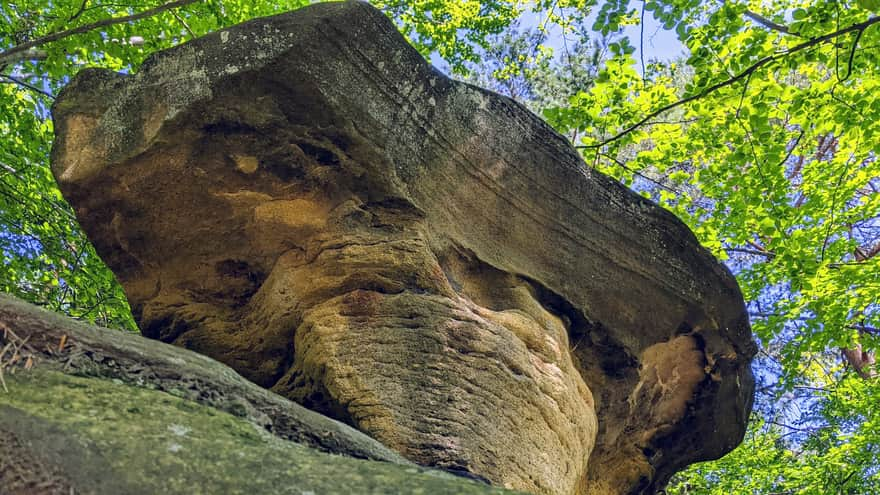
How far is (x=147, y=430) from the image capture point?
2.22 m

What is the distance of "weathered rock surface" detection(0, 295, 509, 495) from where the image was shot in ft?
6.45

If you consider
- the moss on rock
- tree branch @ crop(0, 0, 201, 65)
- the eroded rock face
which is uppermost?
tree branch @ crop(0, 0, 201, 65)

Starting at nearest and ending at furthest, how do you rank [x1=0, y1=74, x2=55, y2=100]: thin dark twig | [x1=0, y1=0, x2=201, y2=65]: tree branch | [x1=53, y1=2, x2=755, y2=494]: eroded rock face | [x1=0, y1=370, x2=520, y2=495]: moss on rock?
[x1=0, y1=370, x2=520, y2=495]: moss on rock, [x1=53, y1=2, x2=755, y2=494]: eroded rock face, [x1=0, y1=0, x2=201, y2=65]: tree branch, [x1=0, y1=74, x2=55, y2=100]: thin dark twig

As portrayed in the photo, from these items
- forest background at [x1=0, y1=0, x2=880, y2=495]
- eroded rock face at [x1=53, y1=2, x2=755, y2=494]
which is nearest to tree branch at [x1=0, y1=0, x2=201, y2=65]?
forest background at [x1=0, y1=0, x2=880, y2=495]

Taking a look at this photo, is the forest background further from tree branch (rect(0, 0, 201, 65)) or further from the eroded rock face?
the eroded rock face

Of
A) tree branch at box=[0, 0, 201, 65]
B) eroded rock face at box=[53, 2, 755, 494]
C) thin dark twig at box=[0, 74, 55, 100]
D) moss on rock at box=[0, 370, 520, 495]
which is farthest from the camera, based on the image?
thin dark twig at box=[0, 74, 55, 100]

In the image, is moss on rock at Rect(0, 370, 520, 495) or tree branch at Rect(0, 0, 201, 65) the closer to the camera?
moss on rock at Rect(0, 370, 520, 495)

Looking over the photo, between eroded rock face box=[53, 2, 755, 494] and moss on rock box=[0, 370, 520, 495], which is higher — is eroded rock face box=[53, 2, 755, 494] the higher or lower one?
the higher one

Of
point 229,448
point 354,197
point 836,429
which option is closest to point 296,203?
point 354,197

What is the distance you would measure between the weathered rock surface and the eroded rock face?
44.8 inches

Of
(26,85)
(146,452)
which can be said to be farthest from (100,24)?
(146,452)

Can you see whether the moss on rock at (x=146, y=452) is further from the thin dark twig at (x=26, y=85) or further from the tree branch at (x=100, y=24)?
the thin dark twig at (x=26, y=85)

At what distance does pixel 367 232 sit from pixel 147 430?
8.02 ft

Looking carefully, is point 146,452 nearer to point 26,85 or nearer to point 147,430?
point 147,430
